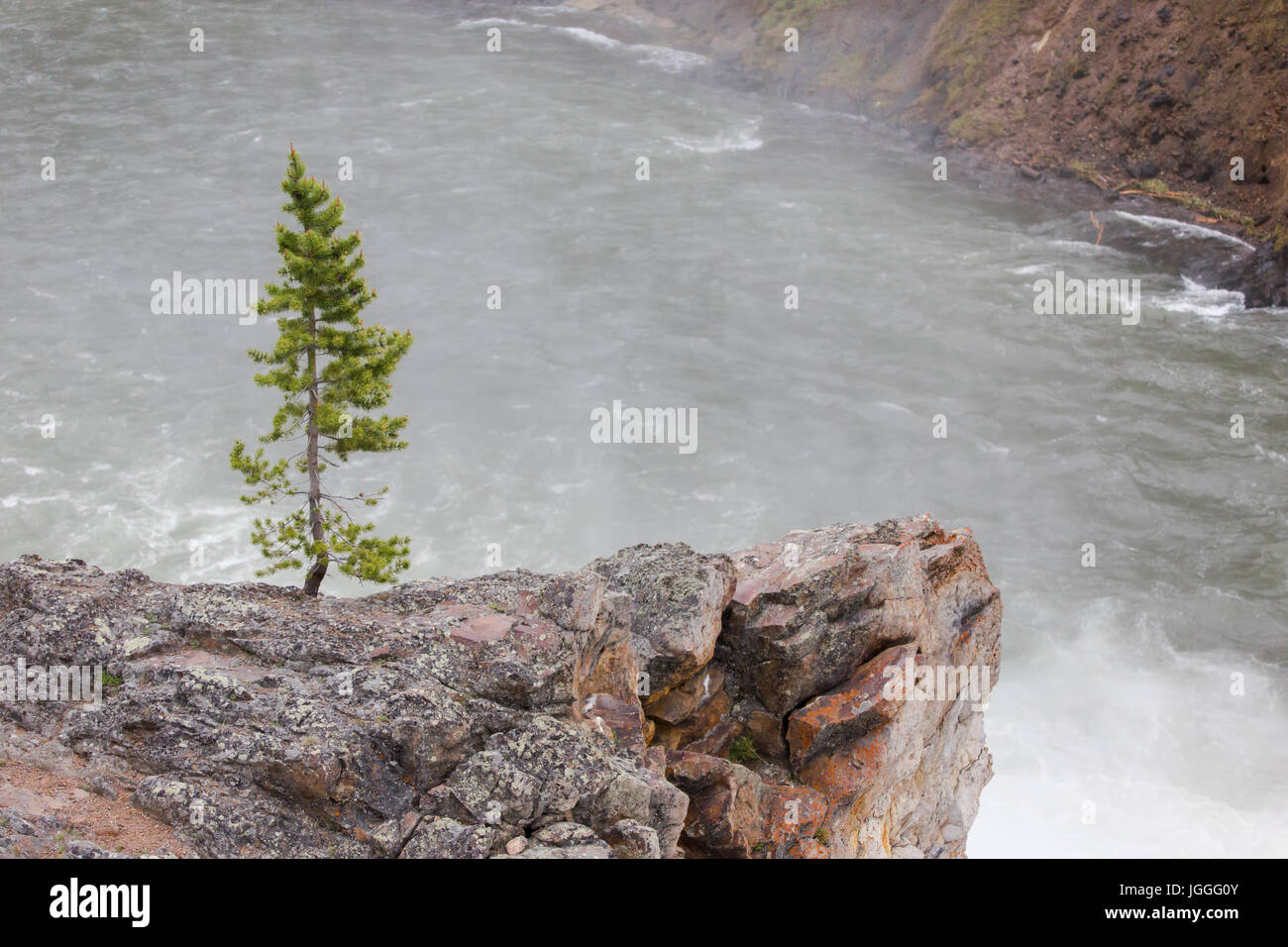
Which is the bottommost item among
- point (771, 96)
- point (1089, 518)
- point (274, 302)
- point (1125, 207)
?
point (1089, 518)

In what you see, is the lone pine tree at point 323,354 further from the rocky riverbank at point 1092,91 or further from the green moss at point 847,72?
the green moss at point 847,72

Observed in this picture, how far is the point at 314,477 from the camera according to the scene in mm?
28578

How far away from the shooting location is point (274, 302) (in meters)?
27.3

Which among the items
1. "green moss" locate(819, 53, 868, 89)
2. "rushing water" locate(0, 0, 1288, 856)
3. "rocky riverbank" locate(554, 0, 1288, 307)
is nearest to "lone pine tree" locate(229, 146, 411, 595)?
"rushing water" locate(0, 0, 1288, 856)

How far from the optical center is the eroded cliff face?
19.7 metres

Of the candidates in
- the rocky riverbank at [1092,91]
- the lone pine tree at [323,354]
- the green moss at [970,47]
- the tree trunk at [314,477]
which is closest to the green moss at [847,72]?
the rocky riverbank at [1092,91]

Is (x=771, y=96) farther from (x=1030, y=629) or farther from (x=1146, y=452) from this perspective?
(x=1030, y=629)

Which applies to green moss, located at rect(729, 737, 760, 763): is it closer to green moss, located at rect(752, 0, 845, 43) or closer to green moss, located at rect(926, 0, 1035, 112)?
green moss, located at rect(926, 0, 1035, 112)

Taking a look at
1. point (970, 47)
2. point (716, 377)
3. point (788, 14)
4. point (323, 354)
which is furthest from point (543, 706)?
point (788, 14)

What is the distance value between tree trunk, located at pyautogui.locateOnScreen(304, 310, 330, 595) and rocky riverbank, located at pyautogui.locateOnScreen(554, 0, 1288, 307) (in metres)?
66.9

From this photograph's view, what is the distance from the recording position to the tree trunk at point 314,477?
90.8 ft

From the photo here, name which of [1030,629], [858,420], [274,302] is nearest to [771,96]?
[858,420]

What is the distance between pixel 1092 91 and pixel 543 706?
84.5 m

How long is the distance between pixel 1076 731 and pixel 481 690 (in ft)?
112
